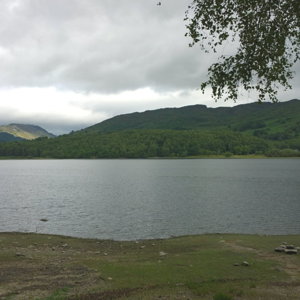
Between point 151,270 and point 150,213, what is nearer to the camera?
point 151,270

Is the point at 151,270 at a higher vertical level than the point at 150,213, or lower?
higher

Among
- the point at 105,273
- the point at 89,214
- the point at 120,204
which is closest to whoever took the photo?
the point at 105,273

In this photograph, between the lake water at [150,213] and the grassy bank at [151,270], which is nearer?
the grassy bank at [151,270]

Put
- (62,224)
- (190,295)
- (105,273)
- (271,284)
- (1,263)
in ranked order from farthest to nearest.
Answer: (62,224) → (1,263) → (105,273) → (271,284) → (190,295)

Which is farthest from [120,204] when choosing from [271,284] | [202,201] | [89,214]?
[271,284]

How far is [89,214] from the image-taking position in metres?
62.2

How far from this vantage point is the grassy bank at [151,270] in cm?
1753

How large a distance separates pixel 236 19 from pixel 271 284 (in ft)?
50.6

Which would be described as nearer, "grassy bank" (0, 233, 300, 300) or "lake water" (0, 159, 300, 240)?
"grassy bank" (0, 233, 300, 300)

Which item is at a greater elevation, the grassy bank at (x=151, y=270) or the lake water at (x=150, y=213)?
the grassy bank at (x=151, y=270)

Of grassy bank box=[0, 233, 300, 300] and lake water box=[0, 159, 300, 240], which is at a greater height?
grassy bank box=[0, 233, 300, 300]

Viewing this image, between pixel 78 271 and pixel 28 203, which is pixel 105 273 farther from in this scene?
pixel 28 203

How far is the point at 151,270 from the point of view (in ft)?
73.8

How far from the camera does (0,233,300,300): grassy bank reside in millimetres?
17531
